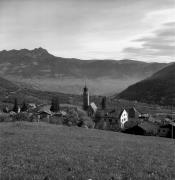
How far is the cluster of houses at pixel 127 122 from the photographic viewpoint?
9112 cm

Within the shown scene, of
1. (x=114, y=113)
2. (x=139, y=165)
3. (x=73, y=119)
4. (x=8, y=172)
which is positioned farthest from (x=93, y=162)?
(x=114, y=113)

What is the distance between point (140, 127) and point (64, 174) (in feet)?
251

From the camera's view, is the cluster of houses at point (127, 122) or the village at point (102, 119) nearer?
the cluster of houses at point (127, 122)

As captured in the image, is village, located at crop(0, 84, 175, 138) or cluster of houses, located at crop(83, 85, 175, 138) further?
village, located at crop(0, 84, 175, 138)

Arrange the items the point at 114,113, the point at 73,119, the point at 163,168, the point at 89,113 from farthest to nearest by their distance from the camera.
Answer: the point at 89,113
the point at 114,113
the point at 73,119
the point at 163,168

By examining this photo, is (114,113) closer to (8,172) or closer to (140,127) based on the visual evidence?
(140,127)

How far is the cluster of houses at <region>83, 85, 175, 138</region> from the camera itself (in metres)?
91.1

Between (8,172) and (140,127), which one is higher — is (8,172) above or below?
above

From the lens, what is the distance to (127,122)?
124438mm

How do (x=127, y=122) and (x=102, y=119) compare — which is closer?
(x=127, y=122)

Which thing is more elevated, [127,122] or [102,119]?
[102,119]

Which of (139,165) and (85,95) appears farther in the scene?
(85,95)

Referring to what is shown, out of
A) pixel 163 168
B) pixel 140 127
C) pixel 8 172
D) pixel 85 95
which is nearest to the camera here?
pixel 8 172

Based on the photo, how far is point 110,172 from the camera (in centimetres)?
1741
